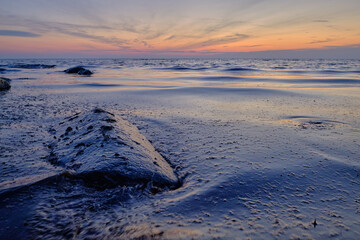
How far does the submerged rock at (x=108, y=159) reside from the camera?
7.16 ft

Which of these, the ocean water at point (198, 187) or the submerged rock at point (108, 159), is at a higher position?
the submerged rock at point (108, 159)

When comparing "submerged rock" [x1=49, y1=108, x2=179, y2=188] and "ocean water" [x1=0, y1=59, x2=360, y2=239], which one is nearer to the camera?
"ocean water" [x1=0, y1=59, x2=360, y2=239]

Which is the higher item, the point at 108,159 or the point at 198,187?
the point at 108,159

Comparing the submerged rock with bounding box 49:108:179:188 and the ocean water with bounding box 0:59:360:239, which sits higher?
the submerged rock with bounding box 49:108:179:188

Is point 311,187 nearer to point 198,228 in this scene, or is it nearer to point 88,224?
point 198,228

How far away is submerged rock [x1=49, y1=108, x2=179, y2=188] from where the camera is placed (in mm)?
2184

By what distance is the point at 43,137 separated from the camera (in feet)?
12.2

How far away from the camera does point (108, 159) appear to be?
2.32 meters

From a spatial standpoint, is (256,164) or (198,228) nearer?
(198,228)

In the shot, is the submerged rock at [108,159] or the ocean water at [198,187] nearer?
the ocean water at [198,187]

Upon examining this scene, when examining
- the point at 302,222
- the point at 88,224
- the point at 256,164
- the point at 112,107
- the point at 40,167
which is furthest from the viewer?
the point at 112,107

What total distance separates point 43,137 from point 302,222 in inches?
156

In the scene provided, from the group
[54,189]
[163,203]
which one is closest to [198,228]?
[163,203]

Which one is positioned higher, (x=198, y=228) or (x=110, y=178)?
(x=110, y=178)
